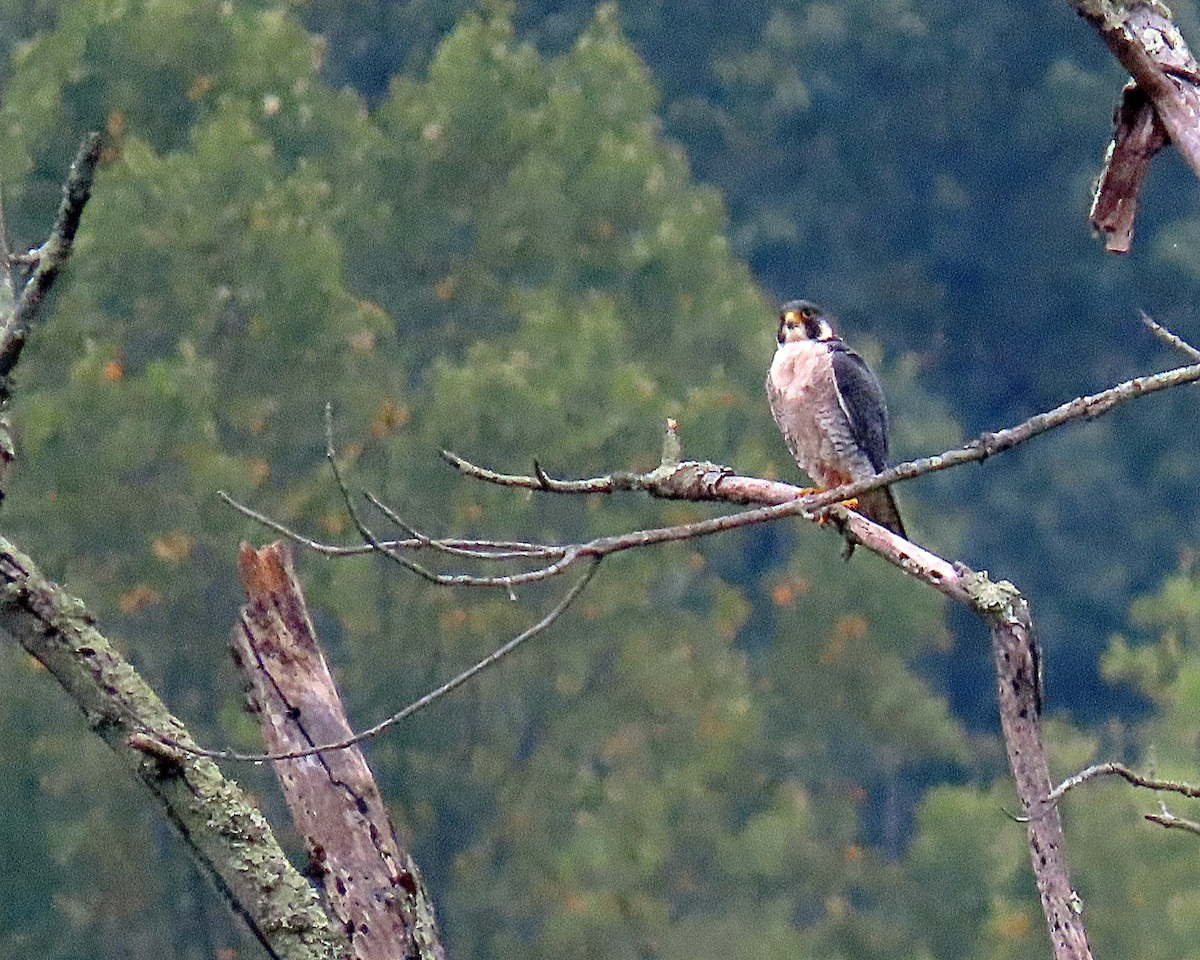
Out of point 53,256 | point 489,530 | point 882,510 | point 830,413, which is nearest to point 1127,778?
point 53,256

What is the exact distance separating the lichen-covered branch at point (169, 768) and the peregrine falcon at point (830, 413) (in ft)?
9.73

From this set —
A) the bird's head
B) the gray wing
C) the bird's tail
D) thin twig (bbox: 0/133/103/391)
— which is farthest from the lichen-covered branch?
the bird's head

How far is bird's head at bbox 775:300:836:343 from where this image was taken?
257 inches

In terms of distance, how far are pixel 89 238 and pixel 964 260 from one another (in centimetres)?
1569

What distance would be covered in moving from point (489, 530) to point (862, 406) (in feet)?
33.4

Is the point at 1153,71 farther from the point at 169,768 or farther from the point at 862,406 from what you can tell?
the point at 862,406

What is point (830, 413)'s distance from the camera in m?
6.17

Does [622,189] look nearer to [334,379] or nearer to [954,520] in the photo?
[334,379]

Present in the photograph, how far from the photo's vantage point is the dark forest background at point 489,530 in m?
15.6

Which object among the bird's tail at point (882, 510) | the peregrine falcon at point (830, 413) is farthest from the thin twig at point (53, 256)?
the peregrine falcon at point (830, 413)

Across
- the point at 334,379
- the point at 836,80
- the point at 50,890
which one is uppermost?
the point at 836,80

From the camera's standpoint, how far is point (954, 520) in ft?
76.2

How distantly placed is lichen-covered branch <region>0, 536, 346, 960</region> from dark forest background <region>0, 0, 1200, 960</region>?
901 centimetres

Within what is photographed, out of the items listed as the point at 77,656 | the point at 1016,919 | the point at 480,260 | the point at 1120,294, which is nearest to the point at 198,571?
the point at 480,260
